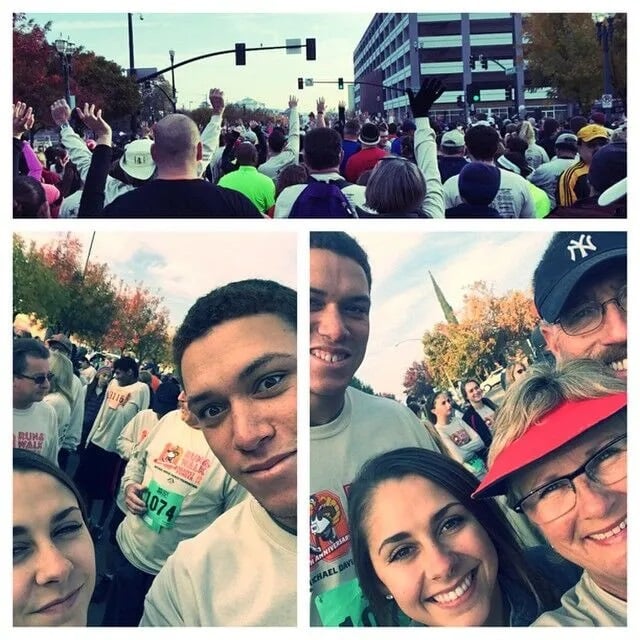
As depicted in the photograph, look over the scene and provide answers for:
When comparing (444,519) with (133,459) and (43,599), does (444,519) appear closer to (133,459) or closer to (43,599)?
(133,459)

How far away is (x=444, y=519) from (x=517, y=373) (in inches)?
22.9

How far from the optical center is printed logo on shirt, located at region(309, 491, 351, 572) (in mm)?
3547

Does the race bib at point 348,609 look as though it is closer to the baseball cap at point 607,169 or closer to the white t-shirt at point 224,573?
the white t-shirt at point 224,573

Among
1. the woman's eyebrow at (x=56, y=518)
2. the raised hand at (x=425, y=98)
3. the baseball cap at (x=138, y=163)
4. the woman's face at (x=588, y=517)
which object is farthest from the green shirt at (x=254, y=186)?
the woman's face at (x=588, y=517)

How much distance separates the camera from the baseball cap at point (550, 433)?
3.53m

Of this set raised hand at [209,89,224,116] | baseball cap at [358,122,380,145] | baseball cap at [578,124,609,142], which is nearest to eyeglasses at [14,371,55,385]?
raised hand at [209,89,224,116]

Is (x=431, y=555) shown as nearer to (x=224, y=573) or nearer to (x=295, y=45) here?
(x=224, y=573)

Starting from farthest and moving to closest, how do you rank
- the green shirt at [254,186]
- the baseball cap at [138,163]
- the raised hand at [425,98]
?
the green shirt at [254,186], the baseball cap at [138,163], the raised hand at [425,98]

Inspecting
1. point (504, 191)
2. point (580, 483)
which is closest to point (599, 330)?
point (580, 483)

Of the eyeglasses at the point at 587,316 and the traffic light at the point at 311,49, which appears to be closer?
the eyeglasses at the point at 587,316

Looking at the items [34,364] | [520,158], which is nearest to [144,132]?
[520,158]

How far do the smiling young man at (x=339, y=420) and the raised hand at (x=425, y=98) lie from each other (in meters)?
1.51

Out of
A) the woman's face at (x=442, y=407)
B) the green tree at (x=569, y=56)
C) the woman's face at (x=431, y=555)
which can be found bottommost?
the woman's face at (x=431, y=555)

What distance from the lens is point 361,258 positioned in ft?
11.7
